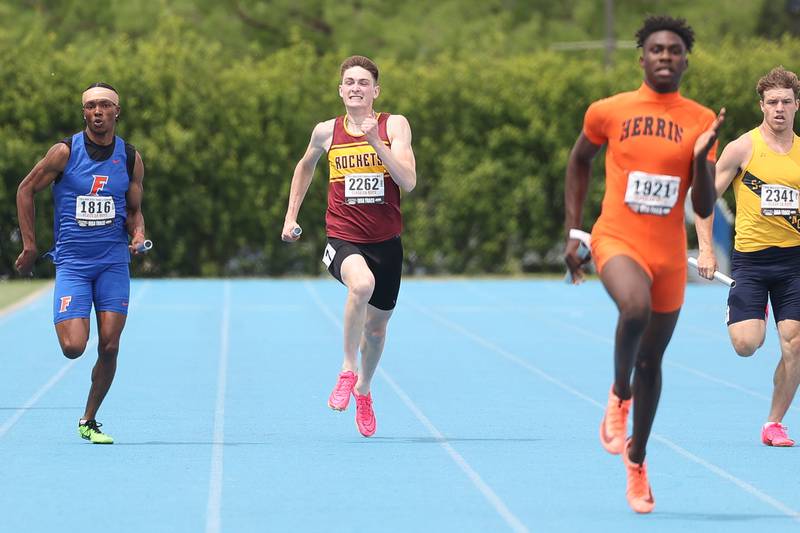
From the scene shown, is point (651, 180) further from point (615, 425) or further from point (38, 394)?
point (38, 394)

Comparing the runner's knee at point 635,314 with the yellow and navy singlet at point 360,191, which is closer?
the runner's knee at point 635,314

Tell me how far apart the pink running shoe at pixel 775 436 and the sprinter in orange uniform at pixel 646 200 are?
2.59 m

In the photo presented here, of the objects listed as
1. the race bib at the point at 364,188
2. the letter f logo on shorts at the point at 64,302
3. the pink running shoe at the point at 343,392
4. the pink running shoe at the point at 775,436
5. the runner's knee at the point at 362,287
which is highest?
the race bib at the point at 364,188

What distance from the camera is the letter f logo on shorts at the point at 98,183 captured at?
9.17 m

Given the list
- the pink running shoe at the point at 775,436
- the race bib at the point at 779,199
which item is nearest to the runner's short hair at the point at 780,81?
the race bib at the point at 779,199

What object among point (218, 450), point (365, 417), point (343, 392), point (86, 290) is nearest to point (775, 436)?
point (365, 417)

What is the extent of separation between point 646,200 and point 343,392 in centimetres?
303

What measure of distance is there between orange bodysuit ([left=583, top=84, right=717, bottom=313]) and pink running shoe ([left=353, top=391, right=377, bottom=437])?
2.99 meters

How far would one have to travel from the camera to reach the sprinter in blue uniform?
30.0 feet

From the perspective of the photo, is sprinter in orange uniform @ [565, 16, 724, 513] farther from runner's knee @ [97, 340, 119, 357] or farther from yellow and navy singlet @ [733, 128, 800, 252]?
runner's knee @ [97, 340, 119, 357]

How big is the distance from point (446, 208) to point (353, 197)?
59.4ft

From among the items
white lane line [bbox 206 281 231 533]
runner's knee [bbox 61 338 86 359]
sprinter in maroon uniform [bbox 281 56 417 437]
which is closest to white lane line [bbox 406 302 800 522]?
sprinter in maroon uniform [bbox 281 56 417 437]

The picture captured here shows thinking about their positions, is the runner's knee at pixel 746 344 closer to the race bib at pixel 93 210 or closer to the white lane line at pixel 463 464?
the white lane line at pixel 463 464

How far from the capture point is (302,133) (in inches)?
→ 1080
